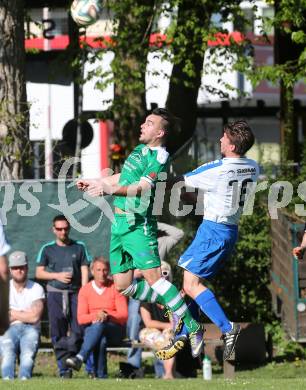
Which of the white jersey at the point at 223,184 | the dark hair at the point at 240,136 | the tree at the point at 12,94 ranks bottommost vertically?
the white jersey at the point at 223,184

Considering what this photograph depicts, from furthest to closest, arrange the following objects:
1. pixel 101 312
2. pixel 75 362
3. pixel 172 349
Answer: pixel 101 312, pixel 75 362, pixel 172 349

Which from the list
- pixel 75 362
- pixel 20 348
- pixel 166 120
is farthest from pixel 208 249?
pixel 20 348

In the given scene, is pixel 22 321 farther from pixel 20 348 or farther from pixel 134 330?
pixel 134 330

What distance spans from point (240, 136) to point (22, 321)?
176 inches

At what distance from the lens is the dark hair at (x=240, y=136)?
10289mm

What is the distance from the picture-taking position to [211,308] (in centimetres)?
1043

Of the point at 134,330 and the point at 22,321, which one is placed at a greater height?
the point at 22,321

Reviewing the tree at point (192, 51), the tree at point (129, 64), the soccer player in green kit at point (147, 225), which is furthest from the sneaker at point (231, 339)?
the tree at point (129, 64)

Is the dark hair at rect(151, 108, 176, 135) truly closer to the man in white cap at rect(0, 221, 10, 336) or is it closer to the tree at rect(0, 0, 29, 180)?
the man in white cap at rect(0, 221, 10, 336)

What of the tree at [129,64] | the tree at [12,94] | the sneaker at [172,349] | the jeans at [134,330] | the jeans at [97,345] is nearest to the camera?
the sneaker at [172,349]

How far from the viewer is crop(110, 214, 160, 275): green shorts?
34.2 feet

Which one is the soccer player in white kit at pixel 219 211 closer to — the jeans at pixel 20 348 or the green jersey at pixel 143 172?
the green jersey at pixel 143 172

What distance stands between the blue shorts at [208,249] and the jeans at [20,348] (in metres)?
3.47

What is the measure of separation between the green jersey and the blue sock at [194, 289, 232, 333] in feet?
2.85
